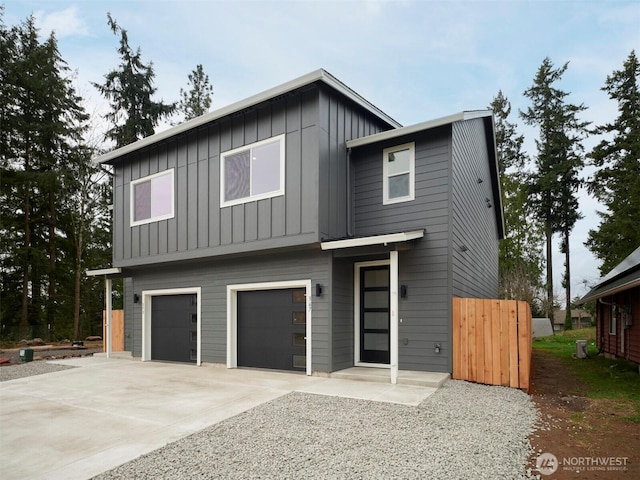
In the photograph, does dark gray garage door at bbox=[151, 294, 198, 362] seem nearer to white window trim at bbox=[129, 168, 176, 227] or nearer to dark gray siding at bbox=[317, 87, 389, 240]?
white window trim at bbox=[129, 168, 176, 227]

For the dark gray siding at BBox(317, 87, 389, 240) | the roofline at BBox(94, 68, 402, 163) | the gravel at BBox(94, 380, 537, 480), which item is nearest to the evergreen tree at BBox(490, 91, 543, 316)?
the roofline at BBox(94, 68, 402, 163)

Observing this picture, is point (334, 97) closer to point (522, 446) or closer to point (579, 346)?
point (522, 446)

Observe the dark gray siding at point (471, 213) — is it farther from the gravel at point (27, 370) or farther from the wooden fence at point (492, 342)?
the gravel at point (27, 370)

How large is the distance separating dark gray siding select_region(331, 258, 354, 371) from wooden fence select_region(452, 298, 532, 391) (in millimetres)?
2019

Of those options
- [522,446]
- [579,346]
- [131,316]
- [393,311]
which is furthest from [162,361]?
[579,346]

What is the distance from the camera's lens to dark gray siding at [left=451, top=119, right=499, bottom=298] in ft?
27.6

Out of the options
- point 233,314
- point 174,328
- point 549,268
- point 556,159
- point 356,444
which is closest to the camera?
point 356,444

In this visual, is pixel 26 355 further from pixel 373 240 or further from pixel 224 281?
pixel 373 240

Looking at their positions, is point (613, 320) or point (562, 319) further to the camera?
point (562, 319)

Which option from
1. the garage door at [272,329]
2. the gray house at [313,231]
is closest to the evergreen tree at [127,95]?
the gray house at [313,231]

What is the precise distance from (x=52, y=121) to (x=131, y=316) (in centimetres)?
1256

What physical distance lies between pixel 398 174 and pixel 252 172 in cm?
297

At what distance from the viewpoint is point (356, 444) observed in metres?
4.34

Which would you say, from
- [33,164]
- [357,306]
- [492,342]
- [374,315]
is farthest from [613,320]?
[33,164]
